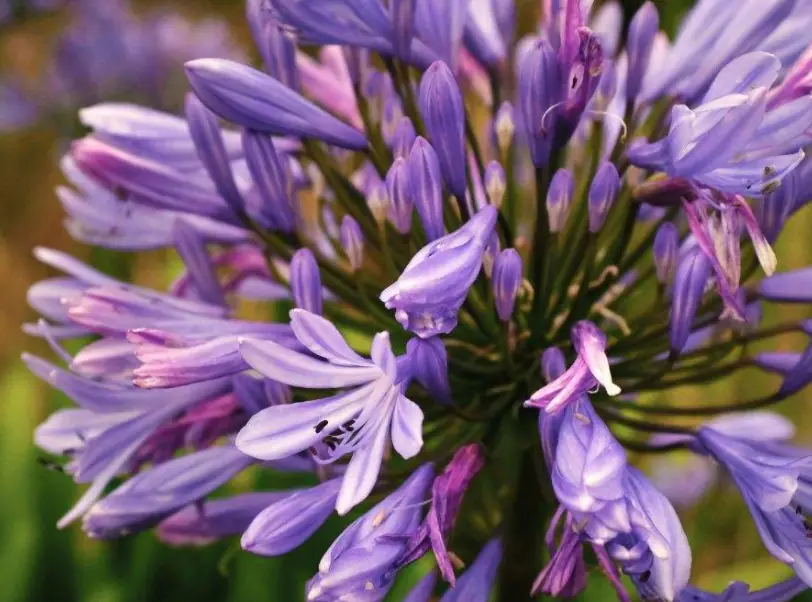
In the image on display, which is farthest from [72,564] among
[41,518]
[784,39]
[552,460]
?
[784,39]

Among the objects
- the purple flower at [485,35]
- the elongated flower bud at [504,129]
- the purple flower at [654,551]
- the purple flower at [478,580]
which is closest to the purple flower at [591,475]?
the purple flower at [654,551]

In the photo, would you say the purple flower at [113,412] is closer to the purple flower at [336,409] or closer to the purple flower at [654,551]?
the purple flower at [336,409]

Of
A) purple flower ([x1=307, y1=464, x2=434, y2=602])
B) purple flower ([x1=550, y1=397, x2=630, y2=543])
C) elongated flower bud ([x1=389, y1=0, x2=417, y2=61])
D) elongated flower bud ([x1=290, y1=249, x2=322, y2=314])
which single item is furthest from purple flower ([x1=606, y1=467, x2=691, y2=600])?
elongated flower bud ([x1=389, y1=0, x2=417, y2=61])

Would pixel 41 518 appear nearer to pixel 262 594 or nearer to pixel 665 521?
pixel 262 594

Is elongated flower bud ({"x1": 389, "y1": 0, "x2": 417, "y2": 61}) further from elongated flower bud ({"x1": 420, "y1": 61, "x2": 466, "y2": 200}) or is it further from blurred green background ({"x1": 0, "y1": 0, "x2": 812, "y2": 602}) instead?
blurred green background ({"x1": 0, "y1": 0, "x2": 812, "y2": 602})

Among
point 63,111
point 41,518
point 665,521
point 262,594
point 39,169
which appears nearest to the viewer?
point 665,521
